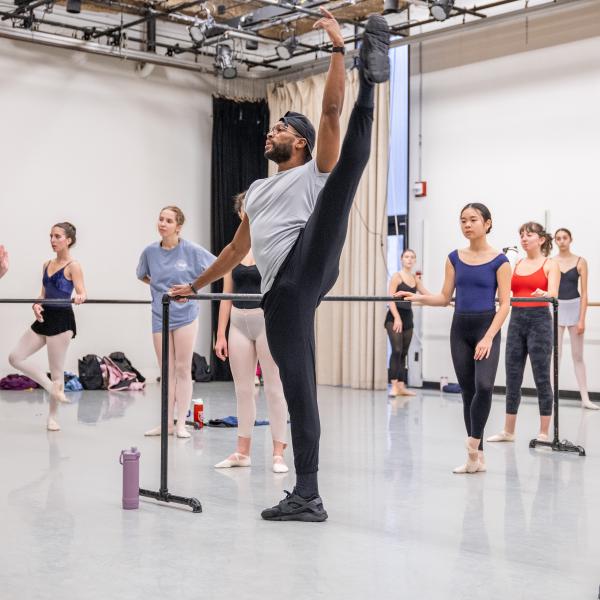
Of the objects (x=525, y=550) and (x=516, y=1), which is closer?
(x=525, y=550)

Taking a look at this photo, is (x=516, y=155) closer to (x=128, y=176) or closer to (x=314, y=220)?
(x=128, y=176)

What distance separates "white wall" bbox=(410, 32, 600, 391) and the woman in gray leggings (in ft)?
9.98

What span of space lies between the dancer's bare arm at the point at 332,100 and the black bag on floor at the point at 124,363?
715 cm

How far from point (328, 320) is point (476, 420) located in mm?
6138

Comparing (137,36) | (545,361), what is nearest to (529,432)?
(545,361)

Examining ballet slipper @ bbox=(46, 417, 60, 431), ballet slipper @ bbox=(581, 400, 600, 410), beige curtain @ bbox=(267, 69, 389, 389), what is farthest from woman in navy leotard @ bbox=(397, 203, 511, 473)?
beige curtain @ bbox=(267, 69, 389, 389)

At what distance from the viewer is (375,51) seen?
9.68 feet

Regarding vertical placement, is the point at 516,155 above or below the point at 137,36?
below

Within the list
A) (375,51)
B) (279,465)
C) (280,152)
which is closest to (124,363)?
(279,465)

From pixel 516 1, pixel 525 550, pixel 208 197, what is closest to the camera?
pixel 525 550

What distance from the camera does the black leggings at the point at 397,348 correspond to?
9273mm

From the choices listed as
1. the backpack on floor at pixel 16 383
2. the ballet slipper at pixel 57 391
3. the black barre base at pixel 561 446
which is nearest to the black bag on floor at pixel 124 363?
the backpack on floor at pixel 16 383

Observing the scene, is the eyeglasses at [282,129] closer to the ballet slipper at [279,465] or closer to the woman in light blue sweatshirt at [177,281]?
the ballet slipper at [279,465]

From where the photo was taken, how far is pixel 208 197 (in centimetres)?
1141
